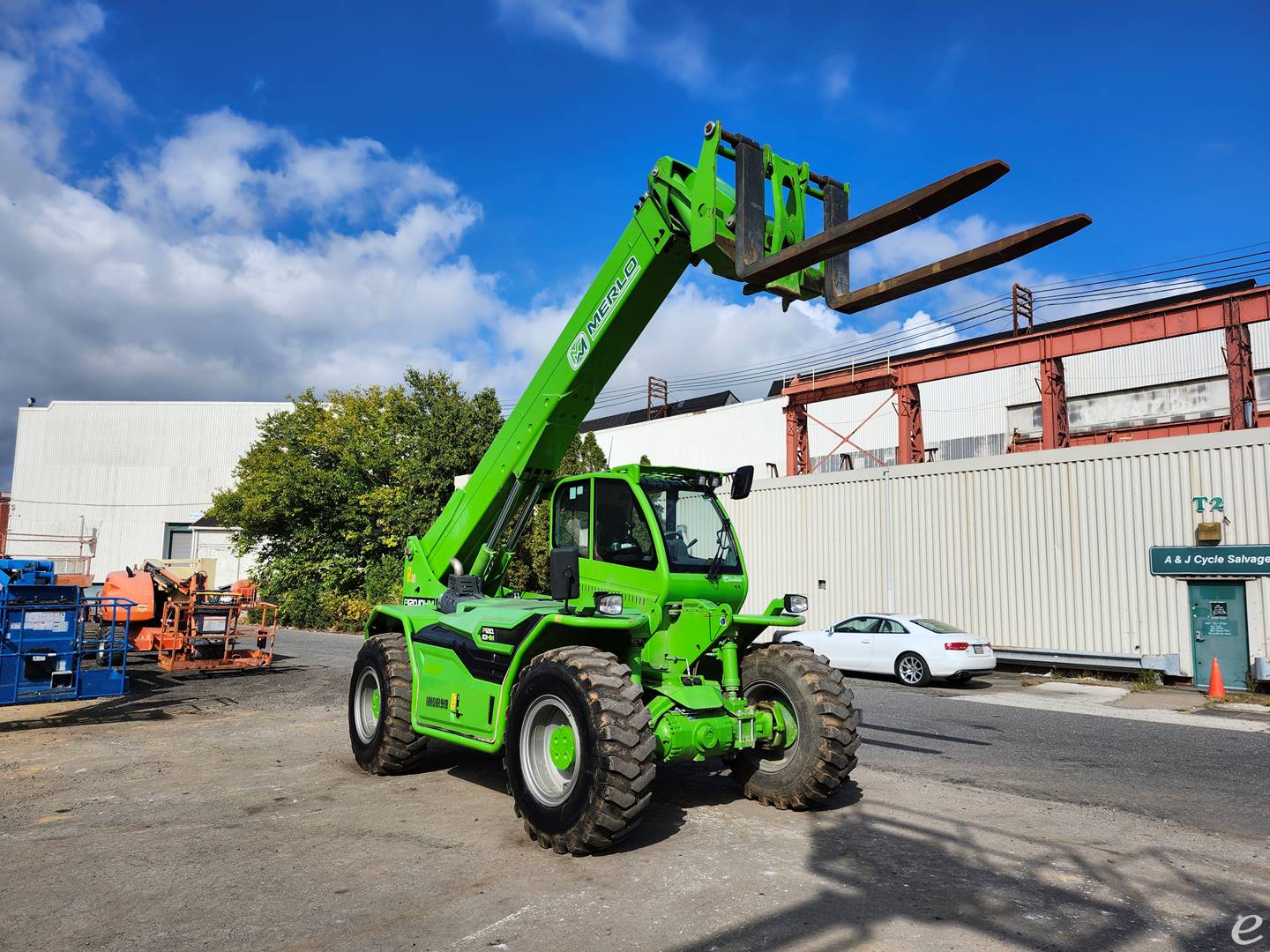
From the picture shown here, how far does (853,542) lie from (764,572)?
3.20 metres

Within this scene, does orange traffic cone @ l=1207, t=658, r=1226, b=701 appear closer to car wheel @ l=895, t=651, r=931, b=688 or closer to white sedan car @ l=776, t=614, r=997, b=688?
white sedan car @ l=776, t=614, r=997, b=688

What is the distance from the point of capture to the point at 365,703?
8.79 metres

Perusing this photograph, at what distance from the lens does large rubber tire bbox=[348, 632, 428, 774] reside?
8000 mm

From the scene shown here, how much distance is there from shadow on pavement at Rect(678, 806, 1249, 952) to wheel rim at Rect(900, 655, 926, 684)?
11038mm

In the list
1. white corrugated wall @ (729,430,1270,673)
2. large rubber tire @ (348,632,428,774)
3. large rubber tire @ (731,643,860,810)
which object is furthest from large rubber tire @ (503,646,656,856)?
white corrugated wall @ (729,430,1270,673)

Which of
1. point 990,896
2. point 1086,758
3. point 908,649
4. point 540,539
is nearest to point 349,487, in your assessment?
point 540,539

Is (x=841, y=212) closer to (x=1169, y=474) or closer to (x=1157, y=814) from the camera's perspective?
(x=1157, y=814)

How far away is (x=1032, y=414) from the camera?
121 feet

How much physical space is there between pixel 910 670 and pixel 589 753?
42.8 feet

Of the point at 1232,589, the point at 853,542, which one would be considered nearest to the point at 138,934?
the point at 1232,589

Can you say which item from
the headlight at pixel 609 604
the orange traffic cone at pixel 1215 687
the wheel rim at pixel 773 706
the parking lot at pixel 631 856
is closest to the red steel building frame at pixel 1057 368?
the orange traffic cone at pixel 1215 687

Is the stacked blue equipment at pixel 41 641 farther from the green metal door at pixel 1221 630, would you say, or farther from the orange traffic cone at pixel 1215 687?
the green metal door at pixel 1221 630

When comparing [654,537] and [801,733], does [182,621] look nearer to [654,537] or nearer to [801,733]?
[654,537]

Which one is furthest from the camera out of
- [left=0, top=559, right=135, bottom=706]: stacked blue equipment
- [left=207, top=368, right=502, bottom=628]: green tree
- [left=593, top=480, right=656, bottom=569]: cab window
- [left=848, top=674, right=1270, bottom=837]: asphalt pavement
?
[left=207, top=368, right=502, bottom=628]: green tree
